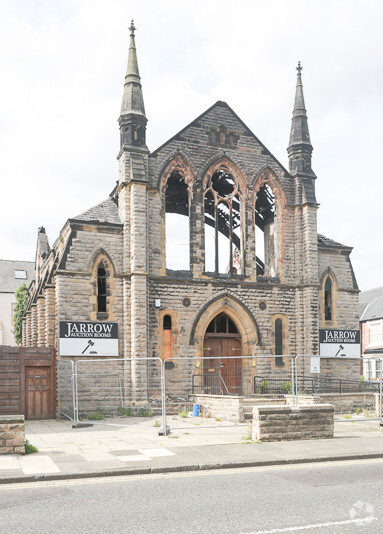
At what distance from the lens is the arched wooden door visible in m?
25.7

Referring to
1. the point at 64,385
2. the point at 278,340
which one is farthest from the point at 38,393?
the point at 278,340

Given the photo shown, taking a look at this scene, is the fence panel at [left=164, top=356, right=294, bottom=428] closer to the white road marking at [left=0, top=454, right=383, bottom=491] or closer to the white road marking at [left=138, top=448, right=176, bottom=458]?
the white road marking at [left=138, top=448, right=176, bottom=458]

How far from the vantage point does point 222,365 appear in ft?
86.3

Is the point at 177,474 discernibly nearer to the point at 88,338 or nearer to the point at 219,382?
the point at 88,338

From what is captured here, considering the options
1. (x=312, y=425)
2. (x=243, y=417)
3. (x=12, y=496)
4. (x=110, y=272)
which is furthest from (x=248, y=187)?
(x=12, y=496)

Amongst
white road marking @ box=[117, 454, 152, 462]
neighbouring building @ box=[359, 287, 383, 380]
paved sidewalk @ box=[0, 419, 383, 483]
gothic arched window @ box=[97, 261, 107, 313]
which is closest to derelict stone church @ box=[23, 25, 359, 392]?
gothic arched window @ box=[97, 261, 107, 313]

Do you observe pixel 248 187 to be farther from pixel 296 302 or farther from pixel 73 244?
pixel 73 244

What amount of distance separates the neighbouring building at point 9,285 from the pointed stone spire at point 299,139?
115 feet

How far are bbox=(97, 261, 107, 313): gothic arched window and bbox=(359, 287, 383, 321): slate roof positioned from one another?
36.2 m

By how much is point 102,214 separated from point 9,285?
121ft

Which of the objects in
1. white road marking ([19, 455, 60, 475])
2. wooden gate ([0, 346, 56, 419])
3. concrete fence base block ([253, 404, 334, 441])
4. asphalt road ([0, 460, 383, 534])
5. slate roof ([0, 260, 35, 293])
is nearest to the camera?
asphalt road ([0, 460, 383, 534])

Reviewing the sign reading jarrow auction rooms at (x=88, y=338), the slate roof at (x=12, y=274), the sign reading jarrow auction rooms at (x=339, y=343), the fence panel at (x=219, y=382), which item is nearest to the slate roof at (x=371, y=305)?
the sign reading jarrow auction rooms at (x=339, y=343)

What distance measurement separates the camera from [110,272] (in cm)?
2447

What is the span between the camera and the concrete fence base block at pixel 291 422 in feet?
48.2
